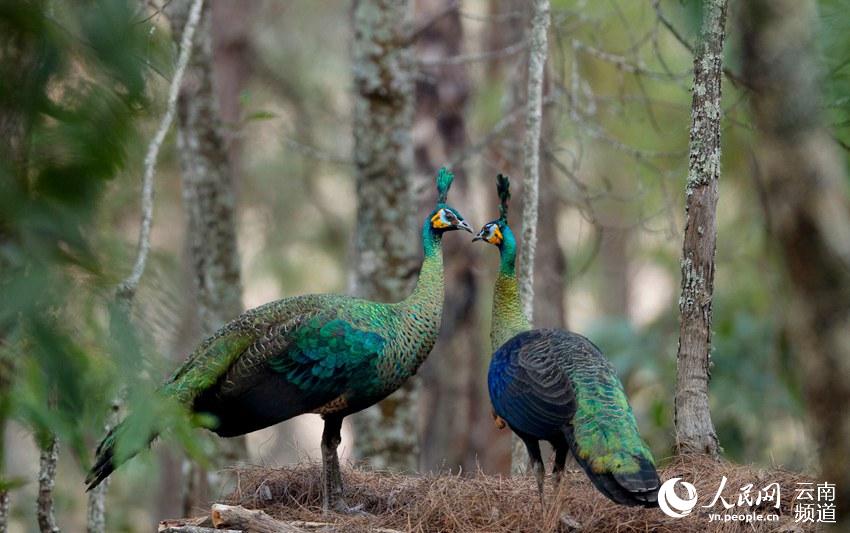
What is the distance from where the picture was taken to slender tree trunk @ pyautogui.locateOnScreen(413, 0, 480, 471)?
42.8 ft

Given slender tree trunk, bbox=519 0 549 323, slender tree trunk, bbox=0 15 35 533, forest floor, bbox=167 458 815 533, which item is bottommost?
forest floor, bbox=167 458 815 533

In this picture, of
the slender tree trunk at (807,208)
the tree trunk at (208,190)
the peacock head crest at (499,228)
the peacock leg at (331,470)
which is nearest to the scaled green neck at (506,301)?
the peacock head crest at (499,228)

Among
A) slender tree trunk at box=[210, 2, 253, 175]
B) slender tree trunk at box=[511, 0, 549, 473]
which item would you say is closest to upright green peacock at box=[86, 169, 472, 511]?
slender tree trunk at box=[511, 0, 549, 473]

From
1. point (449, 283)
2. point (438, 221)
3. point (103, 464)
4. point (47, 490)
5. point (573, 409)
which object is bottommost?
point (47, 490)

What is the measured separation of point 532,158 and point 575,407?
101 inches

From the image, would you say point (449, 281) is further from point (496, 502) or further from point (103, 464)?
point (103, 464)

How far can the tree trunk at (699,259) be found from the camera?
19.6ft

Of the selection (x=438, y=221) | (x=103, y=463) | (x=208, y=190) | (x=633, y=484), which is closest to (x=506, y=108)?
(x=208, y=190)

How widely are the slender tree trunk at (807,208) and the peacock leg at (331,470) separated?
3.68 meters

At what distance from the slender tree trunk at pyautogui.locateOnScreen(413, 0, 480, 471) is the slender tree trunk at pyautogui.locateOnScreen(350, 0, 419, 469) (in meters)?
4.27

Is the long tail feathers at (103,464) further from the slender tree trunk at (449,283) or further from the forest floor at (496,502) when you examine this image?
the slender tree trunk at (449,283)

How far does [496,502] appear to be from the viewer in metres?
5.89

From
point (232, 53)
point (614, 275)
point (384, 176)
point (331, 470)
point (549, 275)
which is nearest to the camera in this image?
point (331, 470)

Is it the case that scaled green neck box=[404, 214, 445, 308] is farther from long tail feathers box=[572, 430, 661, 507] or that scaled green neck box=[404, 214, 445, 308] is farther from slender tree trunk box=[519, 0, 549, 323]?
long tail feathers box=[572, 430, 661, 507]
